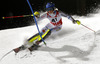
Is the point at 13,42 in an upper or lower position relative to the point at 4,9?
lower

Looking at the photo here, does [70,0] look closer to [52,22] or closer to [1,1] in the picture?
[1,1]

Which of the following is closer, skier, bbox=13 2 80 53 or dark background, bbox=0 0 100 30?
skier, bbox=13 2 80 53

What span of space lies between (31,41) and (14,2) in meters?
4.51

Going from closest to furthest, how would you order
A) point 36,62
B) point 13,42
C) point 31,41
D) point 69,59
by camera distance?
point 69,59
point 36,62
point 31,41
point 13,42

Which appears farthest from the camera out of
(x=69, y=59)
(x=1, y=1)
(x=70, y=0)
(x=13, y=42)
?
(x=70, y=0)

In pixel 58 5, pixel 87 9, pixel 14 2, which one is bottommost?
pixel 87 9

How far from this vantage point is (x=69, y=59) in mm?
1694

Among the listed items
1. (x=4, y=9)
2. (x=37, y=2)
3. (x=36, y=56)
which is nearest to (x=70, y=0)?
(x=37, y=2)

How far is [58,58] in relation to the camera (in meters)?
1.79

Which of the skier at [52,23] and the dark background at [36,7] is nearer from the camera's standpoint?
the skier at [52,23]

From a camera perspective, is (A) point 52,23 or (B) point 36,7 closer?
(A) point 52,23

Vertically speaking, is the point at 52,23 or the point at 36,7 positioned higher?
the point at 52,23

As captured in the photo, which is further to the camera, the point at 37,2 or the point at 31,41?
the point at 37,2

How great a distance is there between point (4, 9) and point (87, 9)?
4.20m
